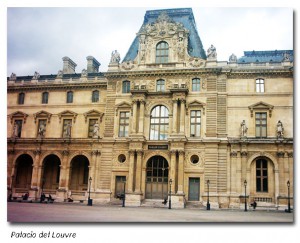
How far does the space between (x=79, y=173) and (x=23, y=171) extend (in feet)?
16.7

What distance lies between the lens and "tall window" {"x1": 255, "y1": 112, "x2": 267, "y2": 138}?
3009 centimetres

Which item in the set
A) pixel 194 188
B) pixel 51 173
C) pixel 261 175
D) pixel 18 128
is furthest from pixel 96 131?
pixel 261 175

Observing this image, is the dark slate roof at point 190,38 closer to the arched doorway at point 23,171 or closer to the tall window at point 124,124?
the tall window at point 124,124

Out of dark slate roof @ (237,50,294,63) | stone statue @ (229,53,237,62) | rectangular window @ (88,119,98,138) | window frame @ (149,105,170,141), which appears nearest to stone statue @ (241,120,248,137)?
stone statue @ (229,53,237,62)

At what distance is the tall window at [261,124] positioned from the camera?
30094 mm

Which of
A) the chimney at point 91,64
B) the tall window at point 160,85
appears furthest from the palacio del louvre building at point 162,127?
the chimney at point 91,64

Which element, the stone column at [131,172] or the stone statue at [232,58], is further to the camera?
the stone statue at [232,58]

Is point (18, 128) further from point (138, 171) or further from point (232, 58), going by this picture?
point (232, 58)

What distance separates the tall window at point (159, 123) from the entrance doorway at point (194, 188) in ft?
12.7

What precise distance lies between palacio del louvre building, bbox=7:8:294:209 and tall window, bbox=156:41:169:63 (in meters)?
0.08

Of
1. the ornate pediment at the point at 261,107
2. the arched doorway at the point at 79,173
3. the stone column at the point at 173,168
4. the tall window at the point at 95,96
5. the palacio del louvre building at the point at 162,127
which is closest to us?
the palacio del louvre building at the point at 162,127

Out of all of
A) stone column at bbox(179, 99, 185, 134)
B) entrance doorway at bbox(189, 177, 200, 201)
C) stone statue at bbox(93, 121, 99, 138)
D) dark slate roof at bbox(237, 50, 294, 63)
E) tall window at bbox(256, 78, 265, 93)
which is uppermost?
dark slate roof at bbox(237, 50, 294, 63)

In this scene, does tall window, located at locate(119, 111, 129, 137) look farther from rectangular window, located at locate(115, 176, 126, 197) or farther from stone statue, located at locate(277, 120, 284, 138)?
stone statue, located at locate(277, 120, 284, 138)

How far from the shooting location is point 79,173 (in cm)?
3478
